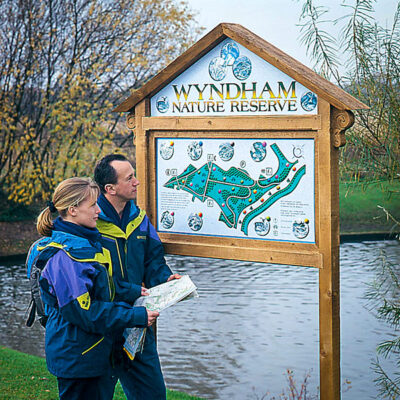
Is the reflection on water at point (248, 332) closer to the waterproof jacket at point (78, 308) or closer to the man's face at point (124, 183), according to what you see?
the man's face at point (124, 183)

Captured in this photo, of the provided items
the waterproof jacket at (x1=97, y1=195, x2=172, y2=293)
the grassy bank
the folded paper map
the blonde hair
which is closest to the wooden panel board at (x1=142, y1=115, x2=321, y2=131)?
the waterproof jacket at (x1=97, y1=195, x2=172, y2=293)

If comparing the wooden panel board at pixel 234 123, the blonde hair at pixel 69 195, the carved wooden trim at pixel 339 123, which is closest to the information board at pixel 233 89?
the wooden panel board at pixel 234 123

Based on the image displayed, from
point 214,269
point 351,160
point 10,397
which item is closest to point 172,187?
point 351,160

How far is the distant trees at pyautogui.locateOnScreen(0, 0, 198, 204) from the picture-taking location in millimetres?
17141

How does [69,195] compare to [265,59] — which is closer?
[69,195]

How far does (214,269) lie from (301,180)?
394 inches

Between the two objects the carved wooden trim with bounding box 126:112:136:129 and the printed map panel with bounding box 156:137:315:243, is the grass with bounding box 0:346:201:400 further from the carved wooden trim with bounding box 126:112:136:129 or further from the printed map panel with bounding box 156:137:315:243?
the carved wooden trim with bounding box 126:112:136:129

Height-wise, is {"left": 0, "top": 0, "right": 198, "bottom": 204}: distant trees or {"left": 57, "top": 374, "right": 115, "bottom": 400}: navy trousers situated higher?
{"left": 0, "top": 0, "right": 198, "bottom": 204}: distant trees

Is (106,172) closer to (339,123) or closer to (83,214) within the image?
(83,214)

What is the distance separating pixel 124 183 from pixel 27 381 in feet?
9.68

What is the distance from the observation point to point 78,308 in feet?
11.6

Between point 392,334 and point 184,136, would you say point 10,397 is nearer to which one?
point 184,136

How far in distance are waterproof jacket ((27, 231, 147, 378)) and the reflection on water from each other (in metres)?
3.47

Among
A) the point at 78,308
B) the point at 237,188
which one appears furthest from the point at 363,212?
the point at 78,308
